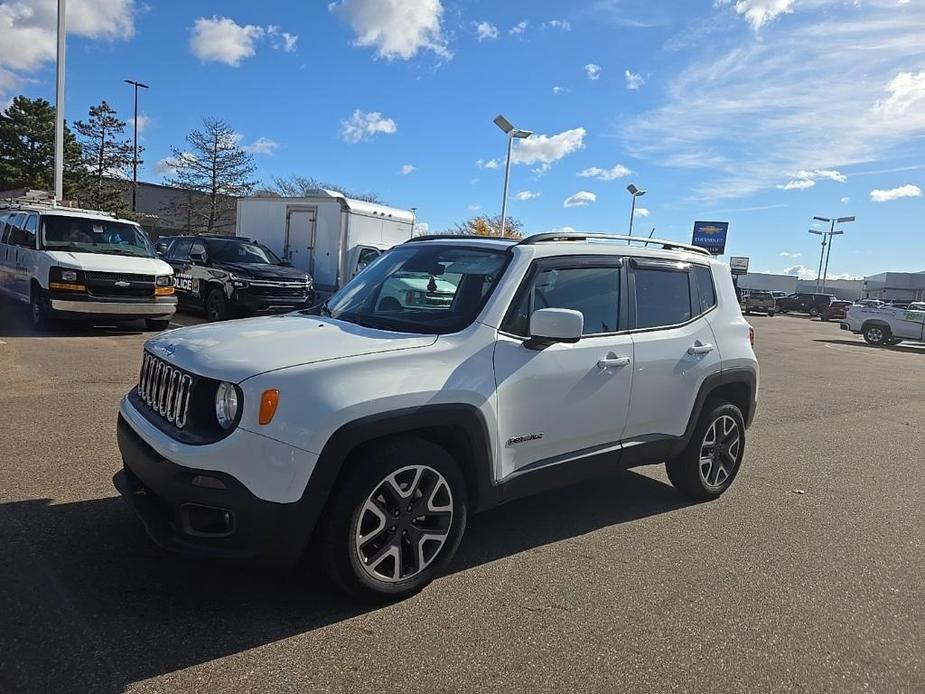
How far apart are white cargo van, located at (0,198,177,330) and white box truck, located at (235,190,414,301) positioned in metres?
4.56

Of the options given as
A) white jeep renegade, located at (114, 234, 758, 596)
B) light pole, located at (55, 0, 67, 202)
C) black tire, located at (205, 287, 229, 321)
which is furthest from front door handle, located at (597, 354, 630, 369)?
light pole, located at (55, 0, 67, 202)

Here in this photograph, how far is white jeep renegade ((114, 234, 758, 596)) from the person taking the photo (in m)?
2.92

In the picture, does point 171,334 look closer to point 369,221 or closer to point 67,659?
point 67,659

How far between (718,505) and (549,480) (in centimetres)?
193

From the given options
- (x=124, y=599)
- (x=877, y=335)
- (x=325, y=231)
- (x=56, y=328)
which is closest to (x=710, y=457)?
(x=124, y=599)

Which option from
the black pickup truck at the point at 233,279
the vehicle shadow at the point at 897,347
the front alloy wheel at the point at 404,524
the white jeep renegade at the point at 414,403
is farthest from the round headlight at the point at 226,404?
the vehicle shadow at the point at 897,347

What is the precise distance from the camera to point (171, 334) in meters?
3.78

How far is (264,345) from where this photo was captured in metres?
3.29

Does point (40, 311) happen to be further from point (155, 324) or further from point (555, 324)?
point (555, 324)

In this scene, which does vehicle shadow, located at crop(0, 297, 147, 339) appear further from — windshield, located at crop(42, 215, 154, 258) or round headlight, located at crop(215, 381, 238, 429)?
round headlight, located at crop(215, 381, 238, 429)

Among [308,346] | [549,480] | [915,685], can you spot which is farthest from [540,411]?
[915,685]

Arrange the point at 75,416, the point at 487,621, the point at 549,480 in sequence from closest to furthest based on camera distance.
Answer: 1. the point at 487,621
2. the point at 549,480
3. the point at 75,416

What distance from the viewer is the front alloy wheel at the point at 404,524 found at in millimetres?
3191

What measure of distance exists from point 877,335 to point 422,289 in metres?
26.3
